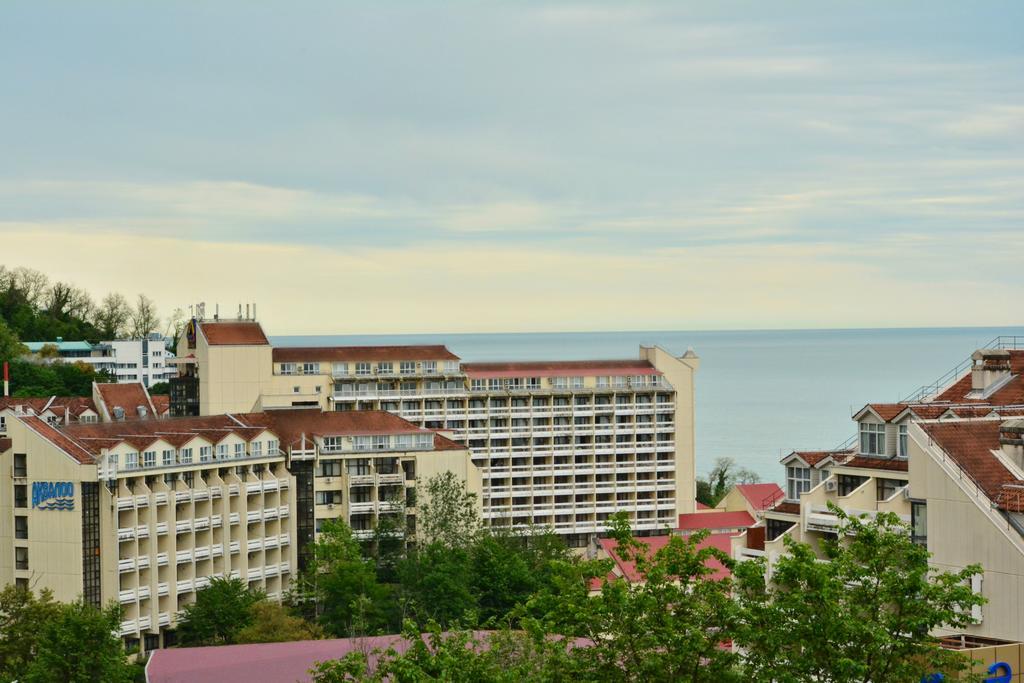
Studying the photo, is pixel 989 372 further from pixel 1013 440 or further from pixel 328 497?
pixel 328 497

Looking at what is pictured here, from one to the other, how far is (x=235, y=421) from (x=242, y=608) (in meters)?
19.9

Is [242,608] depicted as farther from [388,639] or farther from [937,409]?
[937,409]

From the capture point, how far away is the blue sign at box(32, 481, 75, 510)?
7288 centimetres

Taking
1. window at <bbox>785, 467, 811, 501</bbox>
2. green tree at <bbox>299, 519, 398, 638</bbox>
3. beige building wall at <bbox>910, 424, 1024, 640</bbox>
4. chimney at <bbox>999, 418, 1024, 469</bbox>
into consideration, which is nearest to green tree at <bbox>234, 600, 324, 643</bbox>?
green tree at <bbox>299, 519, 398, 638</bbox>

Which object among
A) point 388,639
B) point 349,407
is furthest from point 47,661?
point 349,407

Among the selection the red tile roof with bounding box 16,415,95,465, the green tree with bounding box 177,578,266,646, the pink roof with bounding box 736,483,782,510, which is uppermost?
the red tile roof with bounding box 16,415,95,465

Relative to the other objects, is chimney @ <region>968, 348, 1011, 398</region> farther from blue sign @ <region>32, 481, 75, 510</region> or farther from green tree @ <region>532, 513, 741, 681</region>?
blue sign @ <region>32, 481, 75, 510</region>

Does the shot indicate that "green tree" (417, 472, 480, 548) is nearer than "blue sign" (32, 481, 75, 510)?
No

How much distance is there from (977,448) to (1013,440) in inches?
46.1

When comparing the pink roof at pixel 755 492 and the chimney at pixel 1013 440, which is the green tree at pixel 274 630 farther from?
the pink roof at pixel 755 492

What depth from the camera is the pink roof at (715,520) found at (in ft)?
352

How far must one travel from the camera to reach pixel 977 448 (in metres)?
45.3

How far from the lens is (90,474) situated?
72.9m

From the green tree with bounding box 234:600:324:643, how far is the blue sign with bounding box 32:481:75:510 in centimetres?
1155
